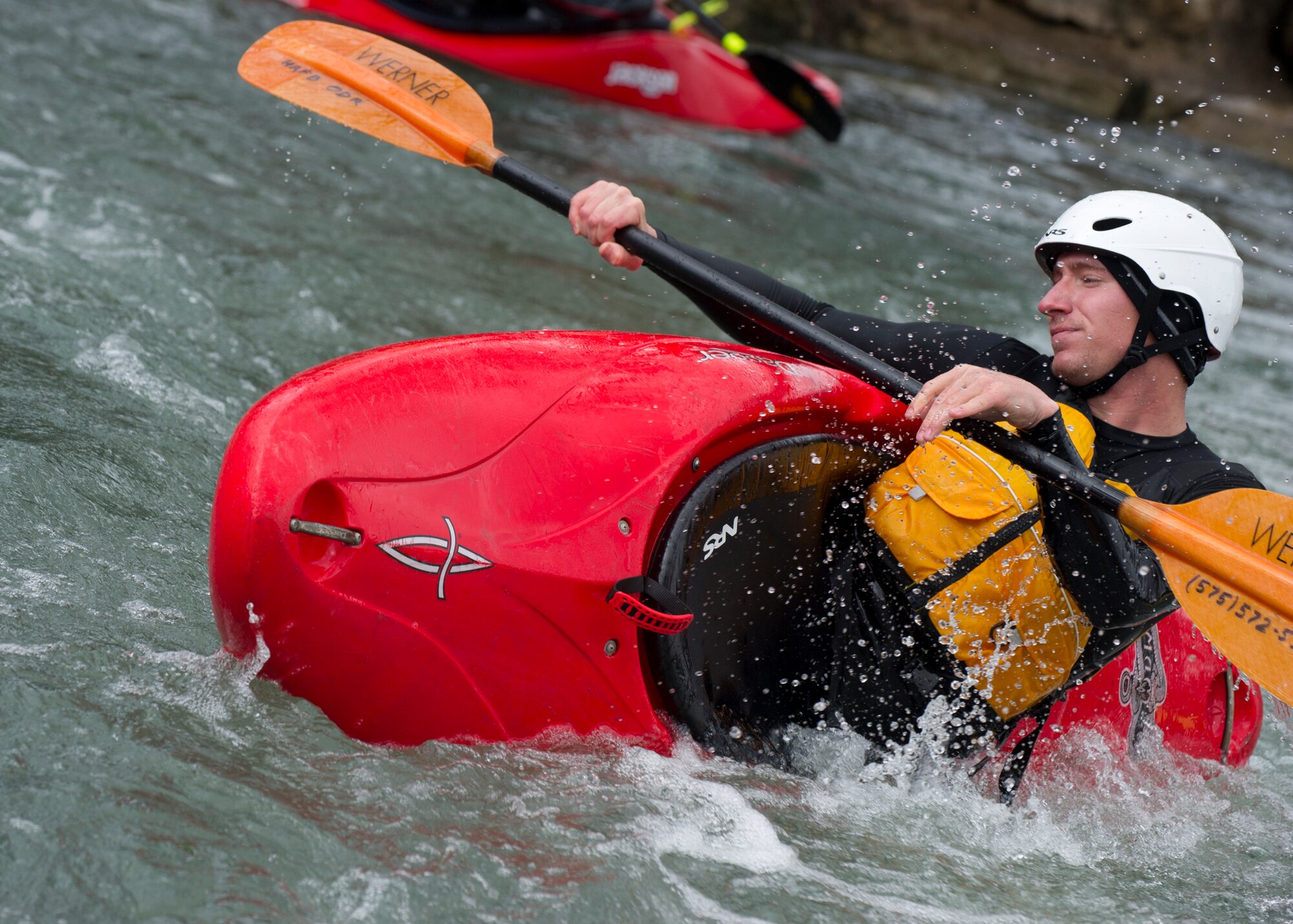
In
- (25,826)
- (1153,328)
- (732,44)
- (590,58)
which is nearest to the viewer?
(25,826)

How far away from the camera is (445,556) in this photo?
169 centimetres

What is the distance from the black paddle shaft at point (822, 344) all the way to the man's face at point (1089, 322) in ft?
1.05

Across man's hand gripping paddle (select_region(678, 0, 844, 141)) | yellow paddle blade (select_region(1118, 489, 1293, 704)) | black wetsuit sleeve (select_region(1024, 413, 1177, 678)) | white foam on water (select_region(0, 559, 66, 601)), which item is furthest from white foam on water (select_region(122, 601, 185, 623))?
man's hand gripping paddle (select_region(678, 0, 844, 141))

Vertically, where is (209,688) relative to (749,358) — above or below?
below

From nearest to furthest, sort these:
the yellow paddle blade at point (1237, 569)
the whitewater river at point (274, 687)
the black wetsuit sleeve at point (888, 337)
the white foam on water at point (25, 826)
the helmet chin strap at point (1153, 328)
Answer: the white foam on water at point (25, 826), the whitewater river at point (274, 687), the yellow paddle blade at point (1237, 569), the helmet chin strap at point (1153, 328), the black wetsuit sleeve at point (888, 337)

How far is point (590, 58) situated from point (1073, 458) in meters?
5.93

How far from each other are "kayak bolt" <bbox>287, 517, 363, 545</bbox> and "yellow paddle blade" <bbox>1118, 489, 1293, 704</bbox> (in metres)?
1.16

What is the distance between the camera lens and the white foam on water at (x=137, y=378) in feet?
9.77

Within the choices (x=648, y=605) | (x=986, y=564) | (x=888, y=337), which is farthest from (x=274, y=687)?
(x=888, y=337)

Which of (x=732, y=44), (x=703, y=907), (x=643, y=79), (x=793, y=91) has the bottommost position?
(x=703, y=907)

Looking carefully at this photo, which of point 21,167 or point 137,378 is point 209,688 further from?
point 21,167

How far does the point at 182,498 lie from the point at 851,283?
3.36 m

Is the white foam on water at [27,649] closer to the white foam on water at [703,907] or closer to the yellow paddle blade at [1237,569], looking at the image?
the white foam on water at [703,907]

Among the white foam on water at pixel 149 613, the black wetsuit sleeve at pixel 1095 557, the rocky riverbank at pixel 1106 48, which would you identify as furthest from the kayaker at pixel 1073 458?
the rocky riverbank at pixel 1106 48
